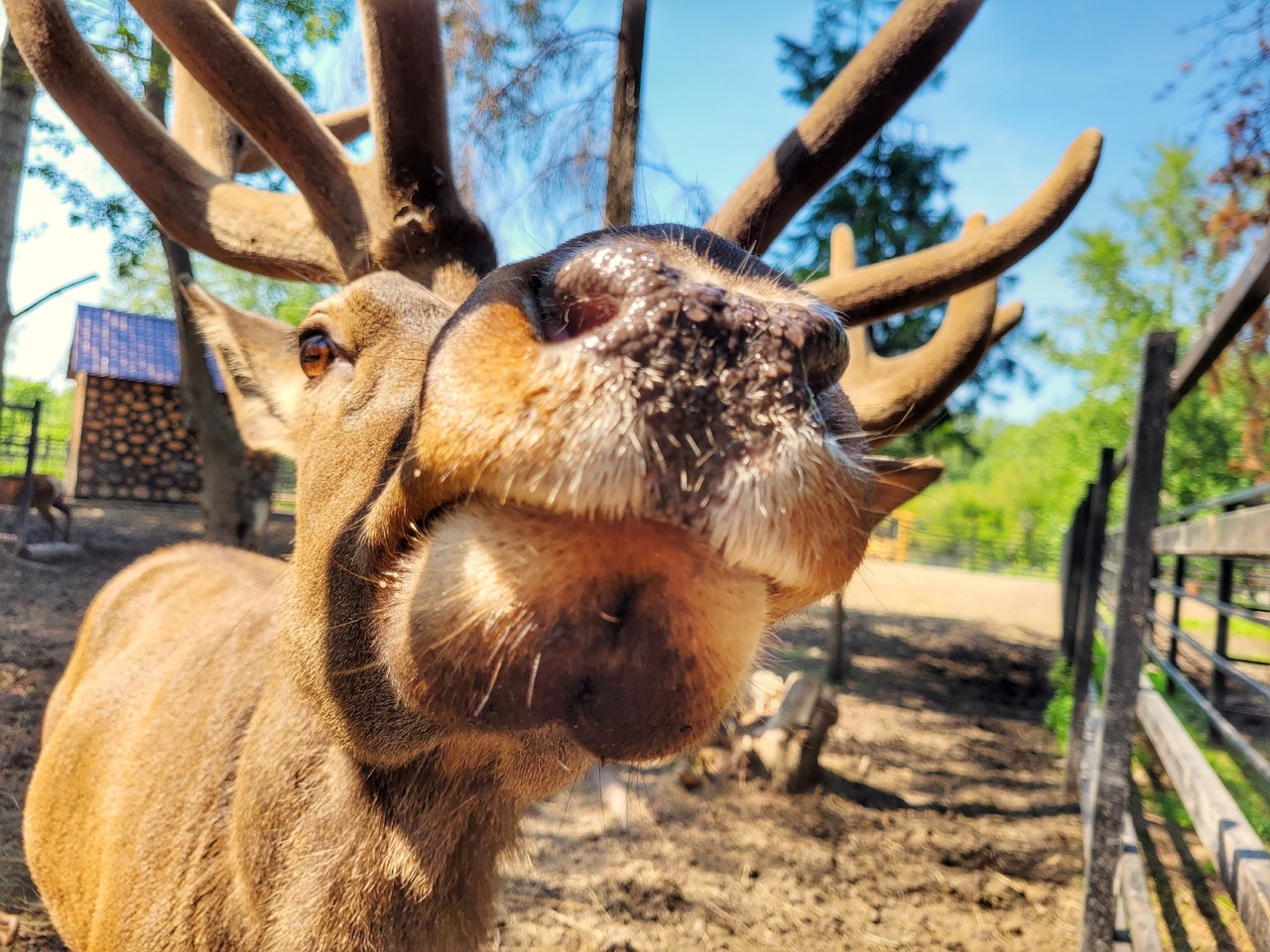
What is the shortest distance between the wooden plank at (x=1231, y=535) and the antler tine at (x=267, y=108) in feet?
9.21

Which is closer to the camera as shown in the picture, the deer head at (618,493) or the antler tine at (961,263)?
the deer head at (618,493)

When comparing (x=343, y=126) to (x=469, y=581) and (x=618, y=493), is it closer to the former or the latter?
(x=469, y=581)

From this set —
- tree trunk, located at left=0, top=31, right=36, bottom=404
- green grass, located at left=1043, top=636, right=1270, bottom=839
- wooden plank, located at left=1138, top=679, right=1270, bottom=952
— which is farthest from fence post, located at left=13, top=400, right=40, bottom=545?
green grass, located at left=1043, top=636, right=1270, bottom=839

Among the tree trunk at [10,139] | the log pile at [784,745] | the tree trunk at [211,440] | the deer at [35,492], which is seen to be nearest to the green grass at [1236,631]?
the log pile at [784,745]

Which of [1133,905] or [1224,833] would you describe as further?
[1133,905]

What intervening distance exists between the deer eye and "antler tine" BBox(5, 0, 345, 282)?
503 mm

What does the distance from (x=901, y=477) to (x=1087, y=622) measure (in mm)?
6578

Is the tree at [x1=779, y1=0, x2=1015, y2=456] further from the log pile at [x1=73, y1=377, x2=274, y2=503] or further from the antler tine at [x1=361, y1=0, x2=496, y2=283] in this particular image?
the log pile at [x1=73, y1=377, x2=274, y2=503]

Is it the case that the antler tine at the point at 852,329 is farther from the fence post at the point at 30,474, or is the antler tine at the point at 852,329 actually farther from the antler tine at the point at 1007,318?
the fence post at the point at 30,474

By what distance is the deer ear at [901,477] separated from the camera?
1.83 m

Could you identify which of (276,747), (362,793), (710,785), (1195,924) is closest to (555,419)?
(362,793)

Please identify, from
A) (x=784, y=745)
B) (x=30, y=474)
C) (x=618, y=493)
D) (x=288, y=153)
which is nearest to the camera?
(x=618, y=493)

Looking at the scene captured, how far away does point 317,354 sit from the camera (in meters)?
1.93

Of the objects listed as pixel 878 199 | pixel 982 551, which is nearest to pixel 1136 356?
pixel 982 551
